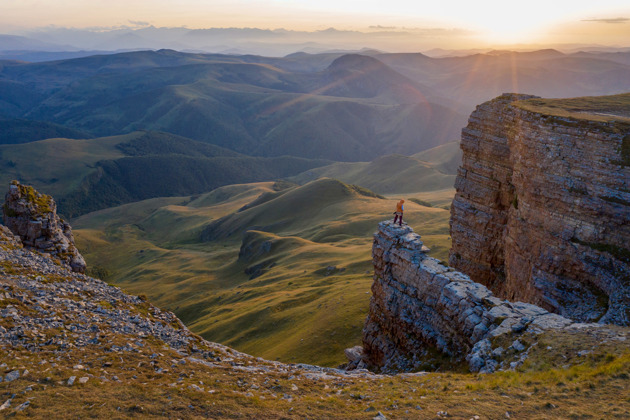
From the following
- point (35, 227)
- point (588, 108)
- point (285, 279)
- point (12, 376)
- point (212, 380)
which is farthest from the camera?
point (285, 279)

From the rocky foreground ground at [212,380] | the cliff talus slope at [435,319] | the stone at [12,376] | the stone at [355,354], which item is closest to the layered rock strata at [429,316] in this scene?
the cliff talus slope at [435,319]

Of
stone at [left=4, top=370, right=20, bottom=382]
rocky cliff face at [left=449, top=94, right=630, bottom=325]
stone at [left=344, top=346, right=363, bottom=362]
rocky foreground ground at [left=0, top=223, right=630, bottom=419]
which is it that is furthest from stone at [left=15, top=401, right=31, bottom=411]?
rocky cliff face at [left=449, top=94, right=630, bottom=325]

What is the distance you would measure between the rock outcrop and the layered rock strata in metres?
34.6

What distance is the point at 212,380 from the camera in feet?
78.9

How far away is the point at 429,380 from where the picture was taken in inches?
1000

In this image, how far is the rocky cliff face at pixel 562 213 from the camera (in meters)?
34.5

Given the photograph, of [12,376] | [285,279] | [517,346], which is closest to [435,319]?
[517,346]

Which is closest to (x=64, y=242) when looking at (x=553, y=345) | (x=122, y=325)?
(x=122, y=325)

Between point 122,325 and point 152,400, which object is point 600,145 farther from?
point 122,325

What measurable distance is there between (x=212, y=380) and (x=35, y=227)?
35.6 meters

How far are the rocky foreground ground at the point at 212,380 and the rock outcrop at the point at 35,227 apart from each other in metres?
16.4

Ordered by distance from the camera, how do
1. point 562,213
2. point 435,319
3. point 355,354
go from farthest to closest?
point 355,354, point 562,213, point 435,319

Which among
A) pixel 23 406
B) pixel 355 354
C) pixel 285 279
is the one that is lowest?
pixel 285 279

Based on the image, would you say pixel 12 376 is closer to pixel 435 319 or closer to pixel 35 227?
pixel 435 319
